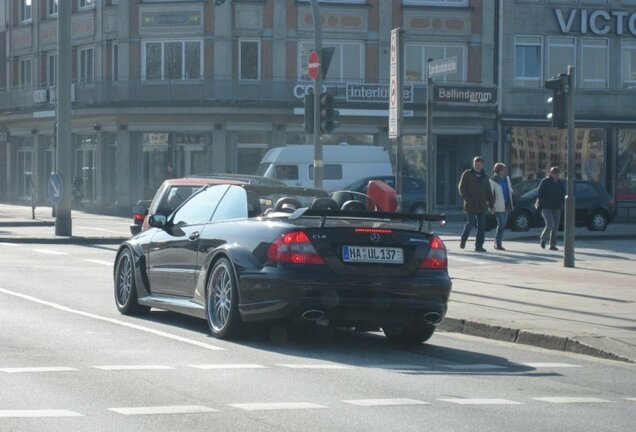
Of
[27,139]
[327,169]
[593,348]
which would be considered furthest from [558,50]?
[593,348]

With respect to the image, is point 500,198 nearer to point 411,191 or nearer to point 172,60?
point 411,191

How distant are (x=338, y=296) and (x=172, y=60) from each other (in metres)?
41.4

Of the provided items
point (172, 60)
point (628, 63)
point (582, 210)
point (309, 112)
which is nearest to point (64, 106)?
point (309, 112)

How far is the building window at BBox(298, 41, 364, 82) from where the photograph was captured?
52031 millimetres

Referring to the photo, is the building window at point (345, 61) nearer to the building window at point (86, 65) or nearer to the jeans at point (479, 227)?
the building window at point (86, 65)

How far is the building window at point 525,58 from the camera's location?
52.7m

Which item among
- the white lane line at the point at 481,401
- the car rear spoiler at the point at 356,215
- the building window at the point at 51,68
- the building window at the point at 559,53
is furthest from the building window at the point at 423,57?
the white lane line at the point at 481,401

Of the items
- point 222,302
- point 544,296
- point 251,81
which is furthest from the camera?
point 251,81

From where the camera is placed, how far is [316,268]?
1138 centimetres

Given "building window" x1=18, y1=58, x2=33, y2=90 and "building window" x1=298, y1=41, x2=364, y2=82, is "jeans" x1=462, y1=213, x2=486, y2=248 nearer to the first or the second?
"building window" x1=298, y1=41, x2=364, y2=82

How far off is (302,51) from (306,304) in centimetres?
4127

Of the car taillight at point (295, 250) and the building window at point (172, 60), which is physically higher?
the building window at point (172, 60)

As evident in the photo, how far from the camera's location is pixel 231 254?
38.9 feet

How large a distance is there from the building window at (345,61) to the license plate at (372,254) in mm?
40602
